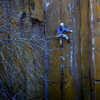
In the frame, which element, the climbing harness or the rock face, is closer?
the rock face

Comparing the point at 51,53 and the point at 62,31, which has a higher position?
the point at 62,31

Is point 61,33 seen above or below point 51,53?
above

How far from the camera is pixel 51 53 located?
11.7ft

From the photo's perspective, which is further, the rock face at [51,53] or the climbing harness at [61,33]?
the climbing harness at [61,33]

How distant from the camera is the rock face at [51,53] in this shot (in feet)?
11.0

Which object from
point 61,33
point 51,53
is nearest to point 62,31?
point 61,33

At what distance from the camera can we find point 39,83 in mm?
3559

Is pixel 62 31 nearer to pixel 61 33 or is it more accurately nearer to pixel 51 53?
pixel 61 33

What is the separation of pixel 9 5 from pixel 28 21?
37 cm

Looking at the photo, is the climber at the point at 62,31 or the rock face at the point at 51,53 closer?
the rock face at the point at 51,53

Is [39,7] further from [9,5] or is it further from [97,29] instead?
[97,29]

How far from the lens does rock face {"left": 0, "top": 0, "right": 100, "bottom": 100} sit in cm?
336

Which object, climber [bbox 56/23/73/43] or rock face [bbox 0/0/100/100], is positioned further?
climber [bbox 56/23/73/43]

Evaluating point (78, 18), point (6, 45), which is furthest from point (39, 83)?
point (78, 18)
